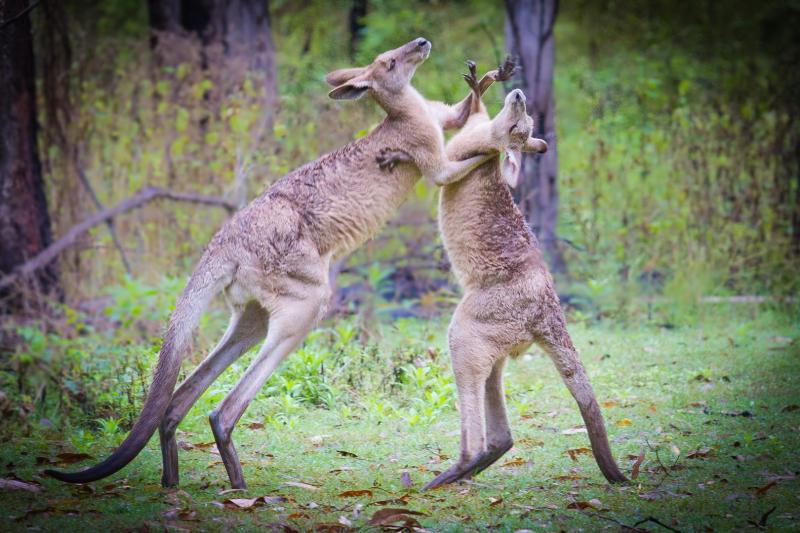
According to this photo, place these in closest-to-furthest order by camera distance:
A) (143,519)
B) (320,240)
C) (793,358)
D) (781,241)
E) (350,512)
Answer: (143,519), (350,512), (320,240), (793,358), (781,241)

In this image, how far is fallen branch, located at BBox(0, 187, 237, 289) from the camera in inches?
372

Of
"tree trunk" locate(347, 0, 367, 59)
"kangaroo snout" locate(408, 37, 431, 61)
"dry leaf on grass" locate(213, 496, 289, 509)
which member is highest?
"tree trunk" locate(347, 0, 367, 59)

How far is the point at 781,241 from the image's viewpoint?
34.6 ft

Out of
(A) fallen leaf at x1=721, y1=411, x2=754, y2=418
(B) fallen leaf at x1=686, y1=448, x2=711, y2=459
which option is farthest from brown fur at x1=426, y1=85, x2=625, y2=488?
(A) fallen leaf at x1=721, y1=411, x2=754, y2=418

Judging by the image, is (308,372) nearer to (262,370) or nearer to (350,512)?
(262,370)

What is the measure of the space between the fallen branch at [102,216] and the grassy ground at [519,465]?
335 cm

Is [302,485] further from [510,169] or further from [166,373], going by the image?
[510,169]

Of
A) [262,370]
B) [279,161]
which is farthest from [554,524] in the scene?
[279,161]

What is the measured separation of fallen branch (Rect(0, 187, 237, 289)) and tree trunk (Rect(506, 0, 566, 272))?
340cm

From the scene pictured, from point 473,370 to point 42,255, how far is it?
5988 millimetres

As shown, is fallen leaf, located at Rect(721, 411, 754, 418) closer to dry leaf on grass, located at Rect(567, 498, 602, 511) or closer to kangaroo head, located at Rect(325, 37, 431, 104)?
dry leaf on grass, located at Rect(567, 498, 602, 511)

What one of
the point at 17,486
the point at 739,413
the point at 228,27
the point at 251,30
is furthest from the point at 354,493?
the point at 251,30

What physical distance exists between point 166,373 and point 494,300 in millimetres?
1886

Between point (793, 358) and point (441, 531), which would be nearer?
point (441, 531)
